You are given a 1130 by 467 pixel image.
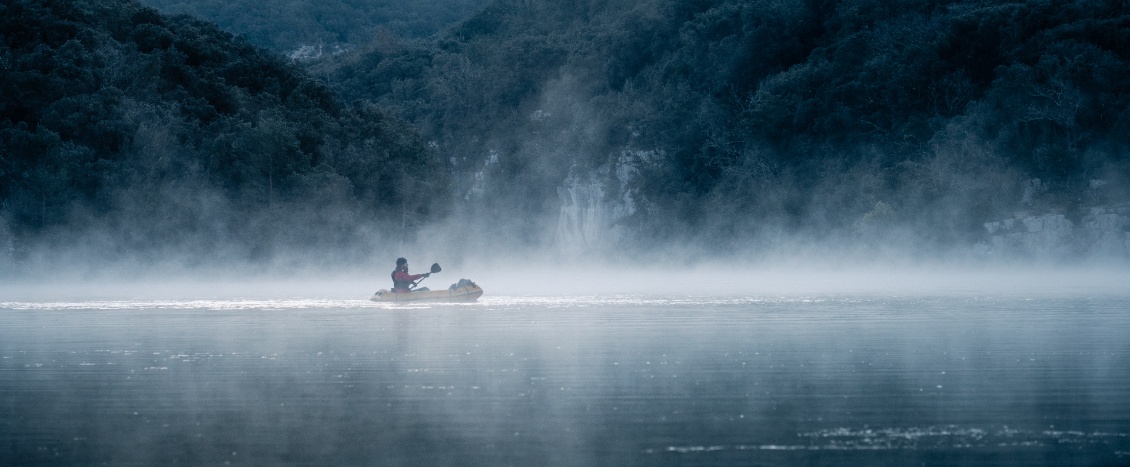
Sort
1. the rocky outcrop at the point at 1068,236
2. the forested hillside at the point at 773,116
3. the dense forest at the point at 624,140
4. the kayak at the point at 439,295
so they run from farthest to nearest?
the forested hillside at the point at 773,116 → the dense forest at the point at 624,140 → the rocky outcrop at the point at 1068,236 → the kayak at the point at 439,295

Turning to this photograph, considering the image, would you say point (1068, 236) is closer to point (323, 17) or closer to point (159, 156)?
point (159, 156)

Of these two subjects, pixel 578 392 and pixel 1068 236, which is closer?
pixel 578 392

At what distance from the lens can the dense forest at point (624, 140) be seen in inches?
1992

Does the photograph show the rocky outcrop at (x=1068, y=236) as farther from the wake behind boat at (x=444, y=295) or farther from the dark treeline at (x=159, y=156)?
the dark treeline at (x=159, y=156)

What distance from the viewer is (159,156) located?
54.2 metres

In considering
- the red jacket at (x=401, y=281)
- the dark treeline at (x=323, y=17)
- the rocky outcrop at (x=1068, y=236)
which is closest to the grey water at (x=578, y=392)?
the red jacket at (x=401, y=281)

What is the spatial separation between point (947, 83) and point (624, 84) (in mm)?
27760

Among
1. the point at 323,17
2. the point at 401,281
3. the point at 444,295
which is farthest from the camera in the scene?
the point at 323,17

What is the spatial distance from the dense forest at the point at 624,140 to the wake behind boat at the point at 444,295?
26.4 metres

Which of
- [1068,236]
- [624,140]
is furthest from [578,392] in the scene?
[624,140]

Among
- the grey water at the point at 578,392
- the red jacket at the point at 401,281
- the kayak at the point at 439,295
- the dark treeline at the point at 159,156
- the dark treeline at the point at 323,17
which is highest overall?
the dark treeline at the point at 323,17

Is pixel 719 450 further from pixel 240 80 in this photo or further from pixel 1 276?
pixel 240 80

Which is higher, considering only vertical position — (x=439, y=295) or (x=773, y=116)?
(x=773, y=116)

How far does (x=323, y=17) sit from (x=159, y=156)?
80135mm
